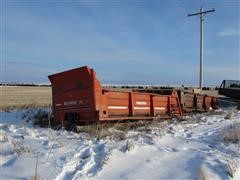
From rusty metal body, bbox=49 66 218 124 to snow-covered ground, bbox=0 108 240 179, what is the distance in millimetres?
1355

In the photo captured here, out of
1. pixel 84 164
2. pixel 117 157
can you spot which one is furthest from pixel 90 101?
pixel 84 164

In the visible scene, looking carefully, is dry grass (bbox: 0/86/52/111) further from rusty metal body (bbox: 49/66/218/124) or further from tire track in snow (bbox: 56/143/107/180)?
tire track in snow (bbox: 56/143/107/180)

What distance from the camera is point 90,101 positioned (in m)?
9.21

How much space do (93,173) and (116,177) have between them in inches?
15.2

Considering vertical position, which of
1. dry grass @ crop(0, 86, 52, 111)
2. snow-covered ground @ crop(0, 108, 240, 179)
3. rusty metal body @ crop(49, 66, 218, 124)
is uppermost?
rusty metal body @ crop(49, 66, 218, 124)

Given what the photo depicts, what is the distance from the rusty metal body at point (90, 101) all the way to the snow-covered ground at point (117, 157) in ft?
4.44

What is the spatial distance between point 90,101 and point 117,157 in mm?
3577

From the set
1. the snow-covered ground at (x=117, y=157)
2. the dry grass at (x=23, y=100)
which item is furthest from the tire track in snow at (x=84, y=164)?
the dry grass at (x=23, y=100)

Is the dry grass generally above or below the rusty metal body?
below

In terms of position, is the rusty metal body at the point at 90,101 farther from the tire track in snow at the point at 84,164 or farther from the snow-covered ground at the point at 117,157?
the tire track in snow at the point at 84,164

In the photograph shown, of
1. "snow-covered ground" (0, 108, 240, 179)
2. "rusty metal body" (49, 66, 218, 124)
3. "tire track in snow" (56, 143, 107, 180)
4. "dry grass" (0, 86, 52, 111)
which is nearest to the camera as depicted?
"tire track in snow" (56, 143, 107, 180)

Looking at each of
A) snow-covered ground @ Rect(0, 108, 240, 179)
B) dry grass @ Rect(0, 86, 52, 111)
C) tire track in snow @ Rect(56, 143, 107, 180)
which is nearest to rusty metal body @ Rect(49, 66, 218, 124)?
snow-covered ground @ Rect(0, 108, 240, 179)

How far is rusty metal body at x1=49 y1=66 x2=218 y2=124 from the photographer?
30.1 ft

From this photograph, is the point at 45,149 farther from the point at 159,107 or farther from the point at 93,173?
the point at 159,107
